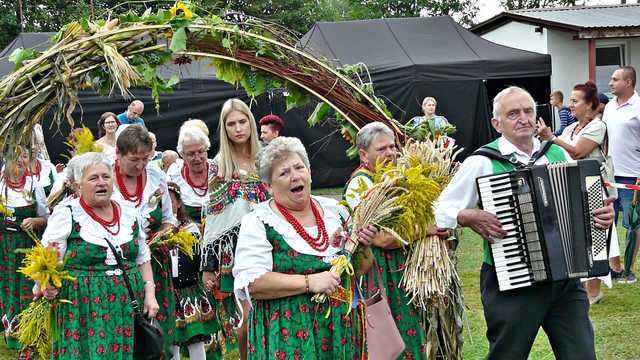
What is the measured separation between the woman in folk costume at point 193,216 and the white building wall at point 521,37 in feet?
51.4

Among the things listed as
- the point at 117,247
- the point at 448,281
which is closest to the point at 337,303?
the point at 448,281

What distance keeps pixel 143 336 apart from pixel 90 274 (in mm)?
512

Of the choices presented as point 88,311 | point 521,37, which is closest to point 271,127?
point 88,311

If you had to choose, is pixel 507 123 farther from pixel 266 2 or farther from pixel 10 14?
pixel 266 2

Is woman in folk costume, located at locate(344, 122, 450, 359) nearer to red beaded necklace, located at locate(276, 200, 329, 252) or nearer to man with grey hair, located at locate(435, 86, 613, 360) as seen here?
man with grey hair, located at locate(435, 86, 613, 360)

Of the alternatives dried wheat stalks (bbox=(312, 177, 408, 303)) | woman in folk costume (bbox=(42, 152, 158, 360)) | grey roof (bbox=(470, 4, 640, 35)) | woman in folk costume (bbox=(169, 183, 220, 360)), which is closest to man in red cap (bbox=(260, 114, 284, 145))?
woman in folk costume (bbox=(169, 183, 220, 360))

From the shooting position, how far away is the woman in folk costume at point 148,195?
5730mm

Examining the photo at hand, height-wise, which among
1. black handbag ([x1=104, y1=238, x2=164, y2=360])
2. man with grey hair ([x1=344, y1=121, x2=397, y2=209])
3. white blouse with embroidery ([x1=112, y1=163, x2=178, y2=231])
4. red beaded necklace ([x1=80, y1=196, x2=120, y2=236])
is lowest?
A: black handbag ([x1=104, y1=238, x2=164, y2=360])

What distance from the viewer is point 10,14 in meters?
25.9

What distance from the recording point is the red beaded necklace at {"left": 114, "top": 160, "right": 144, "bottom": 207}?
581cm

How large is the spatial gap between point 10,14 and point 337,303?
24.5 m

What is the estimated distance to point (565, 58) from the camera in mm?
20438

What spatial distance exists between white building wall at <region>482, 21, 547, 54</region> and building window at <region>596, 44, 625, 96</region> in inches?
64.4

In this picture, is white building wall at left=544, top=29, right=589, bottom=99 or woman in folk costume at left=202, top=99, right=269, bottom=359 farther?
white building wall at left=544, top=29, right=589, bottom=99
